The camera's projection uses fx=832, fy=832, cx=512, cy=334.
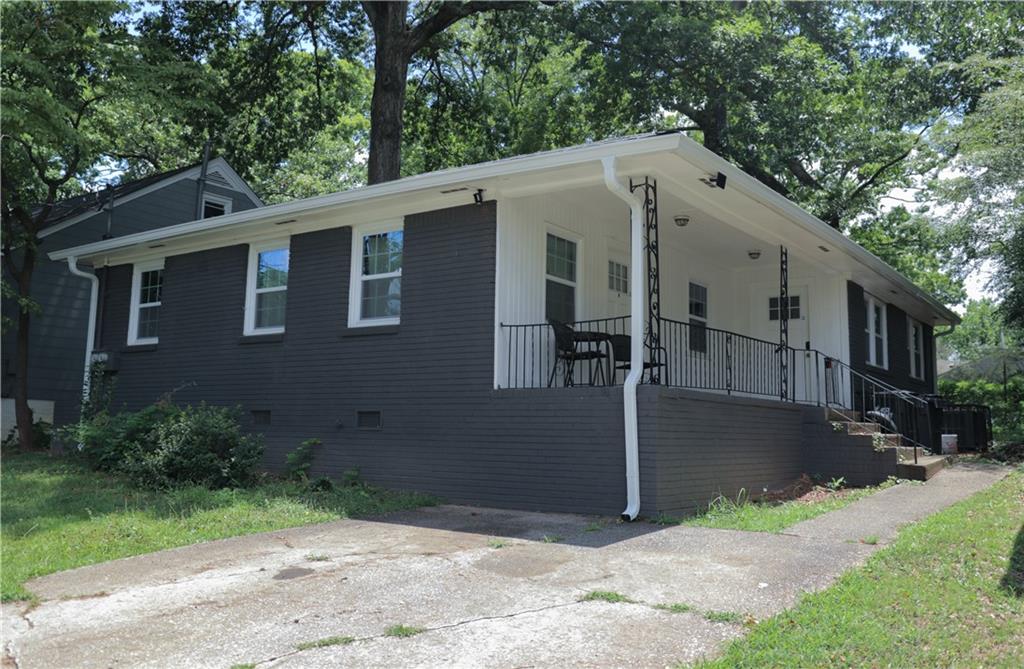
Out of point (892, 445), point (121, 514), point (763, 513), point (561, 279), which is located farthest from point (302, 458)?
point (892, 445)

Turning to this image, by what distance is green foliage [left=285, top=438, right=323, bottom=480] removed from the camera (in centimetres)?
1040

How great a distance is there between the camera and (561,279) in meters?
10.3

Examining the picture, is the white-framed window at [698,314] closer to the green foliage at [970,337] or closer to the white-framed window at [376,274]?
the white-framed window at [376,274]

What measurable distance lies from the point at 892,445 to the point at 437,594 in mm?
7857

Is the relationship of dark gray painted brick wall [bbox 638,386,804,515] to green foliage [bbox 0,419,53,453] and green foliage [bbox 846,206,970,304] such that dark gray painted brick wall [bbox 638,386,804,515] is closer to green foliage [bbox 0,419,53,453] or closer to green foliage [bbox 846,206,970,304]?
green foliage [bbox 846,206,970,304]

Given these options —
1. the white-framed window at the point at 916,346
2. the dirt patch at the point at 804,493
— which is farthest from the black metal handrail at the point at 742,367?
the white-framed window at the point at 916,346

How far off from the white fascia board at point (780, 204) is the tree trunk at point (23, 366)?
11227 millimetres

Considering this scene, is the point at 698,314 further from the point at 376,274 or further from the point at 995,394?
the point at 995,394

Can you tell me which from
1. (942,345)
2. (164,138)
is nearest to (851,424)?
(164,138)

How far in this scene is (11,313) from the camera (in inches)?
598

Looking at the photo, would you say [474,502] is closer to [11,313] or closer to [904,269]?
[11,313]

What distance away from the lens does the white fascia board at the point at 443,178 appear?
25.7 ft

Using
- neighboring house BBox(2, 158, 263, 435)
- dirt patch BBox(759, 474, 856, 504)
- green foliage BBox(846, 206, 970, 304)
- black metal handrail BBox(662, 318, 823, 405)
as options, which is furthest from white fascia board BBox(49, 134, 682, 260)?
green foliage BBox(846, 206, 970, 304)

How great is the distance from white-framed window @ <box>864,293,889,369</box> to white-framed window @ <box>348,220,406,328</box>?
861 cm
